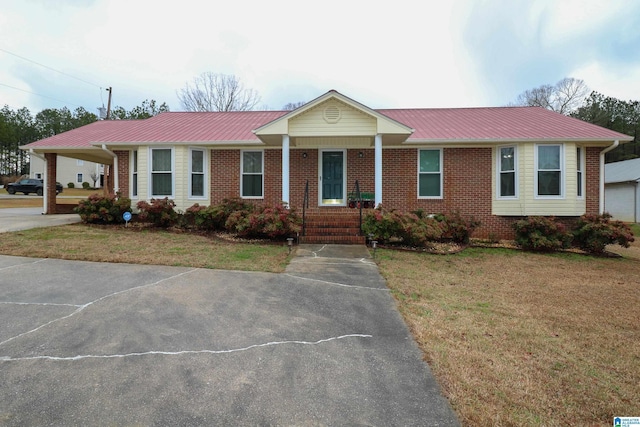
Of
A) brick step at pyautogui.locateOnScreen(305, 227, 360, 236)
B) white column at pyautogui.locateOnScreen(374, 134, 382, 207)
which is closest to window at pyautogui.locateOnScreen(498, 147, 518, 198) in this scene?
white column at pyautogui.locateOnScreen(374, 134, 382, 207)

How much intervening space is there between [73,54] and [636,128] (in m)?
48.3

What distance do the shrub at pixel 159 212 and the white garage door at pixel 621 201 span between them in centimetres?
2665

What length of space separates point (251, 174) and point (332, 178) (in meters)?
2.93

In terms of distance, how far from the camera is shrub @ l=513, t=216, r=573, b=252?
9883 millimetres

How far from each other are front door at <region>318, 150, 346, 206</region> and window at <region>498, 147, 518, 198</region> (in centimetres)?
526

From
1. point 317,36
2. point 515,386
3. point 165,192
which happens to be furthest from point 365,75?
point 515,386

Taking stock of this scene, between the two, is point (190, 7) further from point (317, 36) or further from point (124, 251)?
point (124, 251)

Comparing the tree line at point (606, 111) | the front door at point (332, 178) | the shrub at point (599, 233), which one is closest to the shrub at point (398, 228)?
the front door at point (332, 178)

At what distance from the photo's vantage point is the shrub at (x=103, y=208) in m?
11.5

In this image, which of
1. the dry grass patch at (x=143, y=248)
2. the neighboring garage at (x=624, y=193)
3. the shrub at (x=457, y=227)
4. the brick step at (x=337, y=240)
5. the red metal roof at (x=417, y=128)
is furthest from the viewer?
the neighboring garage at (x=624, y=193)

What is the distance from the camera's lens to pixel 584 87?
36844 mm

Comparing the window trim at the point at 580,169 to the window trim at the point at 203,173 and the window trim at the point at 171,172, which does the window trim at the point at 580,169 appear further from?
the window trim at the point at 171,172

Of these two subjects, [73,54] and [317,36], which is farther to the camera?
[73,54]

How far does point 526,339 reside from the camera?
3.72m
